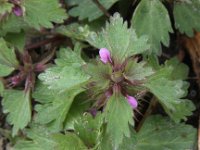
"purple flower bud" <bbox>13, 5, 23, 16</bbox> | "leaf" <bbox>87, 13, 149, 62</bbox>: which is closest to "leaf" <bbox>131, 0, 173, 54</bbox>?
"leaf" <bbox>87, 13, 149, 62</bbox>

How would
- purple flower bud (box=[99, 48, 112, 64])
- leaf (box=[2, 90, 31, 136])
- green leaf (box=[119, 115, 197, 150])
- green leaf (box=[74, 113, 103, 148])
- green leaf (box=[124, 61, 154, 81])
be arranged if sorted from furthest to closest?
leaf (box=[2, 90, 31, 136]) → green leaf (box=[119, 115, 197, 150]) → green leaf (box=[74, 113, 103, 148]) → purple flower bud (box=[99, 48, 112, 64]) → green leaf (box=[124, 61, 154, 81])

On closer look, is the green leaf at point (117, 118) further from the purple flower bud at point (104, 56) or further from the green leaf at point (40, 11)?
the green leaf at point (40, 11)

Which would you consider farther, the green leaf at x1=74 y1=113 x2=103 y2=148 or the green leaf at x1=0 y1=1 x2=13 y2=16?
the green leaf at x1=0 y1=1 x2=13 y2=16

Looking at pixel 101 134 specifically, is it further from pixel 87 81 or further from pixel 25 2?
pixel 25 2

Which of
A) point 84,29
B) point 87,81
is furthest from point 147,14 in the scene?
point 87,81

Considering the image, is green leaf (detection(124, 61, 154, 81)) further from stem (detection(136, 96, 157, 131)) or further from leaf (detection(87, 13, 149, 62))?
stem (detection(136, 96, 157, 131))
